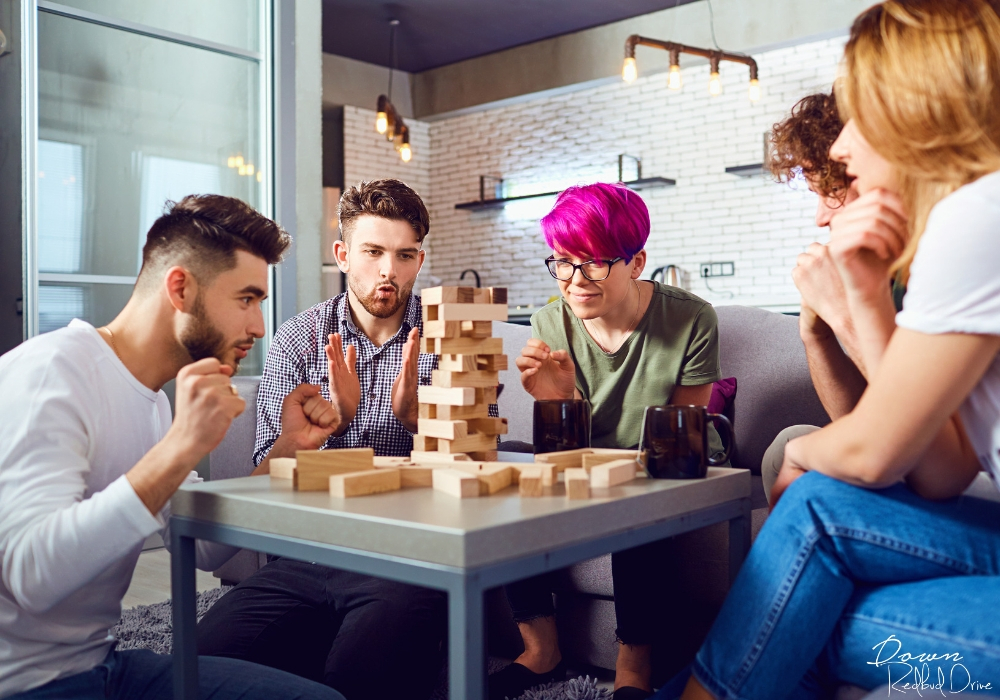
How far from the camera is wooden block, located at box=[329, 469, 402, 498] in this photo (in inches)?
44.5

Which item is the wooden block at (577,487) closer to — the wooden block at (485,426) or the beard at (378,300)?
the wooden block at (485,426)

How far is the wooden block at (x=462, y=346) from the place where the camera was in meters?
1.36

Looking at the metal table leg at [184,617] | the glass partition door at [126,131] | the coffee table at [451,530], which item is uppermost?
the glass partition door at [126,131]

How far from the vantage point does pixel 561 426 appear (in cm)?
142

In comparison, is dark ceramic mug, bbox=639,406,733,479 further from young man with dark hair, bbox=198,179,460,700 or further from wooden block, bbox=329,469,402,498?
young man with dark hair, bbox=198,179,460,700

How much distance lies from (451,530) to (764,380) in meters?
1.82

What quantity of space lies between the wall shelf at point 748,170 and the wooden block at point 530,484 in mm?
6130

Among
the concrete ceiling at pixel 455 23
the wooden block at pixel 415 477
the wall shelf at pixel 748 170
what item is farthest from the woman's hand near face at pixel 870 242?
the concrete ceiling at pixel 455 23

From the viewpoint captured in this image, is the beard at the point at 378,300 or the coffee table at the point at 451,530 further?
the beard at the point at 378,300

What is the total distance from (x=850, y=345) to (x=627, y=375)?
816 millimetres

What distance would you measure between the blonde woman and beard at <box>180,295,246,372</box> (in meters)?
0.87

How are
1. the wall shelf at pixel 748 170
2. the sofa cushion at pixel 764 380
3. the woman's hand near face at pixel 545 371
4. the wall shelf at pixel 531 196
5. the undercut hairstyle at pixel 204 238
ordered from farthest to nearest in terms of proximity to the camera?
the wall shelf at pixel 531 196
the wall shelf at pixel 748 170
the sofa cushion at pixel 764 380
the woman's hand near face at pixel 545 371
the undercut hairstyle at pixel 204 238

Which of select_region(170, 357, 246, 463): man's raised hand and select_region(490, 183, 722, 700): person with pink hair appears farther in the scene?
select_region(490, 183, 722, 700): person with pink hair

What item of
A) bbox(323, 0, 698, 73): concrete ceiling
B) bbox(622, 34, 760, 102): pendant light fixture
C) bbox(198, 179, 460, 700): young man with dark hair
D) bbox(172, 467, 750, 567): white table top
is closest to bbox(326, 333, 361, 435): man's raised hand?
bbox(198, 179, 460, 700): young man with dark hair
